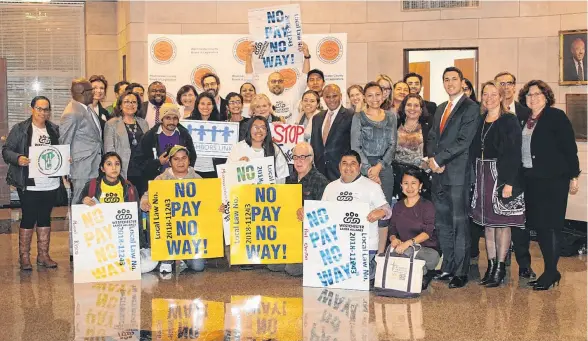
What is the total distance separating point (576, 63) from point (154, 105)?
204 inches

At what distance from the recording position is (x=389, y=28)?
11969 mm

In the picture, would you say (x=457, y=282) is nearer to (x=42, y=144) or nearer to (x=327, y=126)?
(x=327, y=126)

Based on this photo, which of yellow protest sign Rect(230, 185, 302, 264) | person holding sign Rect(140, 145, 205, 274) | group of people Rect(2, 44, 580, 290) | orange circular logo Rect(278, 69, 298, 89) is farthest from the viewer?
orange circular logo Rect(278, 69, 298, 89)

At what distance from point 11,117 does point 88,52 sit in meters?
1.61

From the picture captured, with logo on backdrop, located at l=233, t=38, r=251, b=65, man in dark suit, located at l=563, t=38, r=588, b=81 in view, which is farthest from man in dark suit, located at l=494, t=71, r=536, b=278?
logo on backdrop, located at l=233, t=38, r=251, b=65

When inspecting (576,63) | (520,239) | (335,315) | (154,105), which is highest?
(576,63)

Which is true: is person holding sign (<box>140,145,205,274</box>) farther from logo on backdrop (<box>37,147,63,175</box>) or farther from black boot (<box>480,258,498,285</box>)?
black boot (<box>480,258,498,285</box>)

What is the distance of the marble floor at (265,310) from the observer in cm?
559

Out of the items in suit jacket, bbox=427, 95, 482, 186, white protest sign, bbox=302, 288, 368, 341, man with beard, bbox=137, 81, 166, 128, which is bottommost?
white protest sign, bbox=302, 288, 368, 341

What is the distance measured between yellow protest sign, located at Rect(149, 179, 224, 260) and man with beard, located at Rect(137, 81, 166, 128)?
1.47 m

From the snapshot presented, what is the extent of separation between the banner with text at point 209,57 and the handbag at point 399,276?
4703 mm

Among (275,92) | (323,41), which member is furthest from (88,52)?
(275,92)

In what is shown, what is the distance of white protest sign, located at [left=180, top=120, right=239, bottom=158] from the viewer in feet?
27.1


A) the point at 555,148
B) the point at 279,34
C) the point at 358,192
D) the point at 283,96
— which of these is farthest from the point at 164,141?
the point at 555,148
